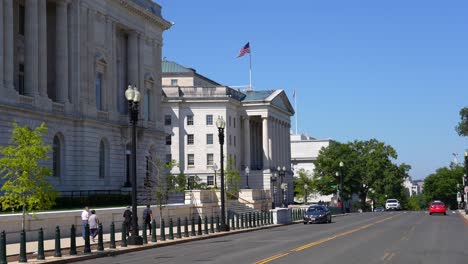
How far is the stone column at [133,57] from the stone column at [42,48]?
16.9 meters

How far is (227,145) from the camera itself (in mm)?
122250

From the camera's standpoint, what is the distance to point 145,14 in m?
79.9

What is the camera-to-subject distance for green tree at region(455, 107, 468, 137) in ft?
423

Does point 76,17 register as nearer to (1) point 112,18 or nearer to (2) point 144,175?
(1) point 112,18

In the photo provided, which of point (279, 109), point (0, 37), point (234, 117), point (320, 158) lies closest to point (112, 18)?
point (0, 37)

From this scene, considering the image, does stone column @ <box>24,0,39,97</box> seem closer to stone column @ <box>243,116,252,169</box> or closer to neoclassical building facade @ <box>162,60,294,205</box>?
neoclassical building facade @ <box>162,60,294,205</box>

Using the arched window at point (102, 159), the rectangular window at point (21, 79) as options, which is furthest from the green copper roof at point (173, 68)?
the rectangular window at point (21, 79)

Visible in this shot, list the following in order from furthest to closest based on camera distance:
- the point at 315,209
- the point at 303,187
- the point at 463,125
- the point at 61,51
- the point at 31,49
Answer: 1. the point at 303,187
2. the point at 463,125
3. the point at 315,209
4. the point at 61,51
5. the point at 31,49

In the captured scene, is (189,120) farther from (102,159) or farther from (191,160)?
(102,159)

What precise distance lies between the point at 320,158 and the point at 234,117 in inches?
1446

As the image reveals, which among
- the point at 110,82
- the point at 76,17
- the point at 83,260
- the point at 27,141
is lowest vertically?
the point at 83,260

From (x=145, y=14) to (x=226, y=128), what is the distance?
4434 cm

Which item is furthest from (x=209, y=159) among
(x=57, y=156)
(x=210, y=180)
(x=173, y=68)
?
(x=57, y=156)

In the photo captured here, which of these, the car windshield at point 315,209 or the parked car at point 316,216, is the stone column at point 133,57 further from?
the parked car at point 316,216
